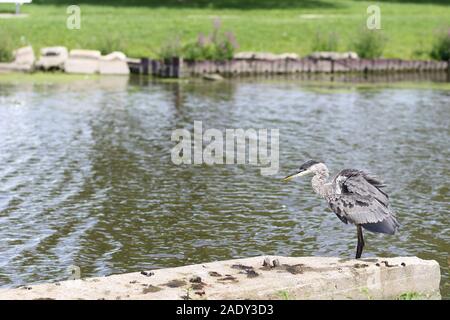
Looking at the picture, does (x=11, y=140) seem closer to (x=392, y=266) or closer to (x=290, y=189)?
(x=290, y=189)

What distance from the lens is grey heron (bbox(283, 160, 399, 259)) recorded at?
12.5 m

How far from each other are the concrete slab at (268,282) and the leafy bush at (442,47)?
139ft

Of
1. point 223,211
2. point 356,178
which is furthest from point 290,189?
point 356,178

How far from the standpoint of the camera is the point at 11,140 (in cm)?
2588

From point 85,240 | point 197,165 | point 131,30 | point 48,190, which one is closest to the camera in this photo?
point 85,240

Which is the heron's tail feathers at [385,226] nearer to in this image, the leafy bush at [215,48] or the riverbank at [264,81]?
the riverbank at [264,81]

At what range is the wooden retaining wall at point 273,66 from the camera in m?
46.5

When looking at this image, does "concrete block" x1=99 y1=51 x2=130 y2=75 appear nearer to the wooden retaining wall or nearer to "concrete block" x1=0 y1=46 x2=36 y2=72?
the wooden retaining wall

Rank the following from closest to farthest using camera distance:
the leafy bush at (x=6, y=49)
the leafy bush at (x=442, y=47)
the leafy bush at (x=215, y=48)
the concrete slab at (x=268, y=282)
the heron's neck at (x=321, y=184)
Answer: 1. the concrete slab at (x=268, y=282)
2. the heron's neck at (x=321, y=184)
3. the leafy bush at (x=6, y=49)
4. the leafy bush at (x=215, y=48)
5. the leafy bush at (x=442, y=47)

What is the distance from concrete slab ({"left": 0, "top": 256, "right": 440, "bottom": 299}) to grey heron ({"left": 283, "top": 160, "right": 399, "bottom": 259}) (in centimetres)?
51

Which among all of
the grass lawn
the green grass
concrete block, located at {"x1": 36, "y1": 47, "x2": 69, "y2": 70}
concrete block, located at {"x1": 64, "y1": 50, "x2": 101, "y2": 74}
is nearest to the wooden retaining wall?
concrete block, located at {"x1": 64, "y1": 50, "x2": 101, "y2": 74}

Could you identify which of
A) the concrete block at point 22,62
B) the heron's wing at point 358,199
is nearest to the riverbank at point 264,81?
the concrete block at point 22,62
